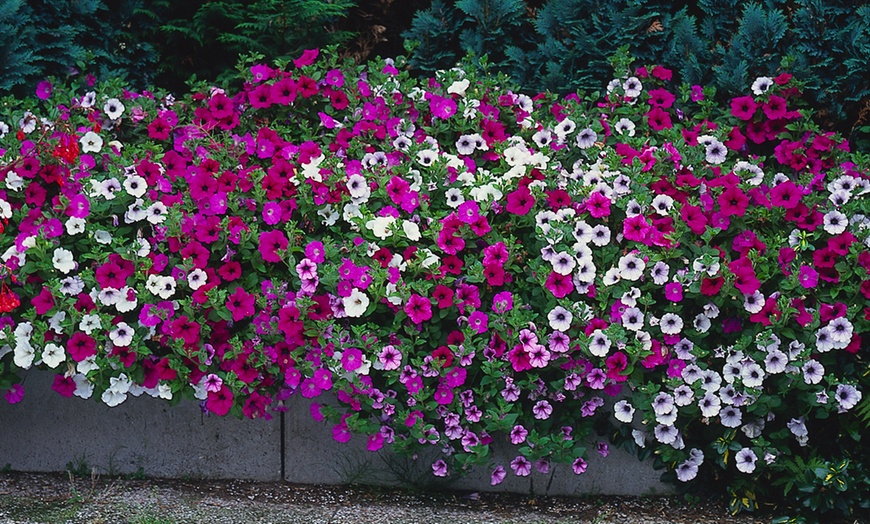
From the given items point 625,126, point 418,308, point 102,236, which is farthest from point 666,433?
point 102,236

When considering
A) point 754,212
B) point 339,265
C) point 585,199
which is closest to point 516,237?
point 585,199

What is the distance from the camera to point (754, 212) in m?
3.17

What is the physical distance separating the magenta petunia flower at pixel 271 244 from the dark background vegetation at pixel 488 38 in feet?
4.72

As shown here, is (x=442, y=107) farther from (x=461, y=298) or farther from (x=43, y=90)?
(x=43, y=90)

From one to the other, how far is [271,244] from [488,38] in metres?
1.78

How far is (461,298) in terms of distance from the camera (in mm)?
2953

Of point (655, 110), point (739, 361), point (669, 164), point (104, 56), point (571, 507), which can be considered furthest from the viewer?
point (104, 56)

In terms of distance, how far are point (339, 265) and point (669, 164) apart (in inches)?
50.1

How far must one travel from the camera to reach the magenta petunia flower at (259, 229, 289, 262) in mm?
2986

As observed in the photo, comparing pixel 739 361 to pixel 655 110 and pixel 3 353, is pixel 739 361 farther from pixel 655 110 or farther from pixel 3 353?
pixel 3 353

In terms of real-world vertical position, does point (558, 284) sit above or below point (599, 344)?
above

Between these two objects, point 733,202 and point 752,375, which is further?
point 733,202


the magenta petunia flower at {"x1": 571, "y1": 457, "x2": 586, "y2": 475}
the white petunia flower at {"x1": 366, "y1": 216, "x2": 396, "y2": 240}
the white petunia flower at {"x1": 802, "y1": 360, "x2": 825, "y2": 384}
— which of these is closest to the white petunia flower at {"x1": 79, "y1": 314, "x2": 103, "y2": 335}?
the white petunia flower at {"x1": 366, "y1": 216, "x2": 396, "y2": 240}

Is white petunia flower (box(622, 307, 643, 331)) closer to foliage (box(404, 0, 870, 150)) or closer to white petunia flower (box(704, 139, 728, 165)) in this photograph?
white petunia flower (box(704, 139, 728, 165))
